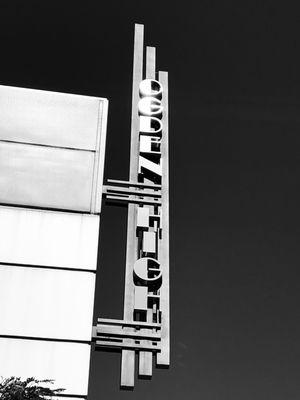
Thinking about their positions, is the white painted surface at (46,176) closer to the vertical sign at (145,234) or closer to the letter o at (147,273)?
the vertical sign at (145,234)

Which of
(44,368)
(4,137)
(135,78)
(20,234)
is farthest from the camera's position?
(135,78)

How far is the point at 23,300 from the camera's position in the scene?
544 inches

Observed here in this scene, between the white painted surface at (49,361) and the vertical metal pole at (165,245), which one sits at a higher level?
the vertical metal pole at (165,245)

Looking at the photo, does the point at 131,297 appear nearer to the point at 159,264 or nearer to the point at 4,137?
the point at 159,264

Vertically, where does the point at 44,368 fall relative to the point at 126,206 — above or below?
below

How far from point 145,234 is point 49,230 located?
2.37 m

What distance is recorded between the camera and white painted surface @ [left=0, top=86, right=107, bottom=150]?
16.1 meters

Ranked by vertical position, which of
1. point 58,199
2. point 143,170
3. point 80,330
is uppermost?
point 143,170

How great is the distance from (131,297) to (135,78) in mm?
7024

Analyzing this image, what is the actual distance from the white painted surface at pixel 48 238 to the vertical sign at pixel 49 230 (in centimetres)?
2

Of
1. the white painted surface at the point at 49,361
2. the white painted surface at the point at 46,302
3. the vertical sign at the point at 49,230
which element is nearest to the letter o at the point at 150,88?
the vertical sign at the point at 49,230

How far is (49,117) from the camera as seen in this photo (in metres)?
16.5

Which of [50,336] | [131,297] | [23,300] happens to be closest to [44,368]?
[50,336]

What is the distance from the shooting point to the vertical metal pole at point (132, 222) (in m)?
14.1
